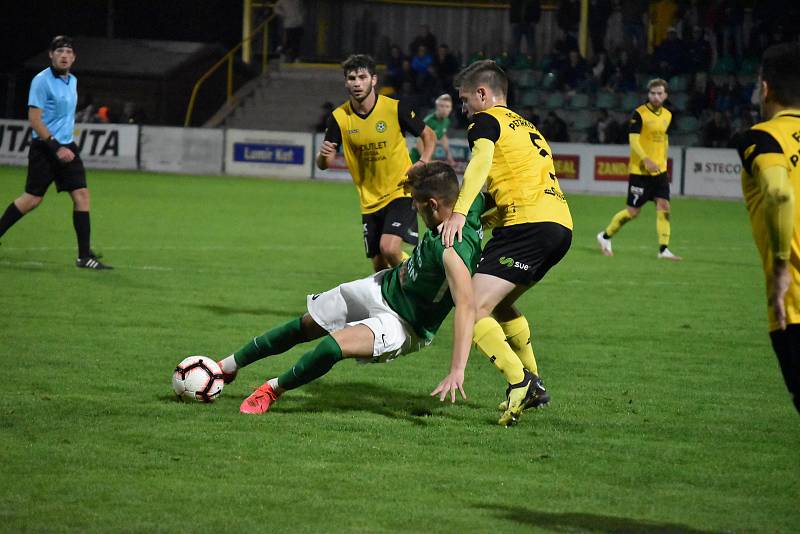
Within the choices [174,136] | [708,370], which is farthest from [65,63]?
[174,136]

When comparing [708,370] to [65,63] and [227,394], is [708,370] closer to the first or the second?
[227,394]

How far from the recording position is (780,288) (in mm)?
4355

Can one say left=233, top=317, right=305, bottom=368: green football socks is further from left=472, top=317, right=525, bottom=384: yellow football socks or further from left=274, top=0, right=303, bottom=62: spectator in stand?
left=274, top=0, right=303, bottom=62: spectator in stand

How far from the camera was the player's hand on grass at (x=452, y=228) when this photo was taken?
6.09 meters

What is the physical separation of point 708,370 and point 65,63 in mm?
7800

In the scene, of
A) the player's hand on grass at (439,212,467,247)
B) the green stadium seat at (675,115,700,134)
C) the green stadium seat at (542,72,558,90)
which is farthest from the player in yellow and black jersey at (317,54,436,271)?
the green stadium seat at (542,72,558,90)

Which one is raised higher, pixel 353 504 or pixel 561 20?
pixel 561 20

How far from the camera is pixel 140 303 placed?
10773mm

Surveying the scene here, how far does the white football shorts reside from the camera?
6.45 metres

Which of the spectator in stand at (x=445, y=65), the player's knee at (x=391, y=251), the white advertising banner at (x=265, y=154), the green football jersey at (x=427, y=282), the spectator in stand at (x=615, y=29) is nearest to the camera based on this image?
the green football jersey at (x=427, y=282)

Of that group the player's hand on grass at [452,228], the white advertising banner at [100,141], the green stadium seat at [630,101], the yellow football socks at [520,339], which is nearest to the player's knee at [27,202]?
the yellow football socks at [520,339]

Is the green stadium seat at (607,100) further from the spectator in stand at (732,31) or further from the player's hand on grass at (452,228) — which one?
the player's hand on grass at (452,228)

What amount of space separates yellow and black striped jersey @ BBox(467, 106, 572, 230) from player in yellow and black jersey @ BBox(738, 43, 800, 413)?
235cm

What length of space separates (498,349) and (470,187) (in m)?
0.96
